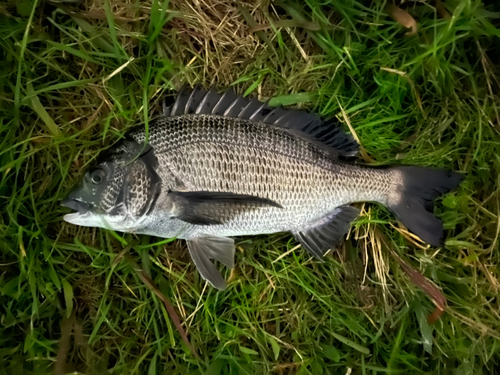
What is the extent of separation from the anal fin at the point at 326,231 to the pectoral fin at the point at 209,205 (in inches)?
11.5

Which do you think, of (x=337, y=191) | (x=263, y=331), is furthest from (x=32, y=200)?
(x=337, y=191)

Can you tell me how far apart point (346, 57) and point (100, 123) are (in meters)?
1.37

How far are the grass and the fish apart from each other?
0.14 meters

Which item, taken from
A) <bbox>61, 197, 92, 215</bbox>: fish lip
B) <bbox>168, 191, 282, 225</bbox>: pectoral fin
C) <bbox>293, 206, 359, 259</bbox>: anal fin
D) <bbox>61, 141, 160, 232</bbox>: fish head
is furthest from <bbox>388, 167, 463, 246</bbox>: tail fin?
<bbox>61, 197, 92, 215</bbox>: fish lip

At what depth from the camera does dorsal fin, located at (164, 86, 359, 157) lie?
6.83 ft

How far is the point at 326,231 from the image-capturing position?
86.1 inches

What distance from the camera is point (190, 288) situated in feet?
7.29

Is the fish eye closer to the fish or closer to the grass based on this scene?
the fish

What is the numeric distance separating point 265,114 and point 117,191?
842 mm

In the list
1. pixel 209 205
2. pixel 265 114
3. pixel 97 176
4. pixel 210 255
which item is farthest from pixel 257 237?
pixel 97 176

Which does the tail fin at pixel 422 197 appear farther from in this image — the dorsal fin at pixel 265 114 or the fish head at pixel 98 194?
the fish head at pixel 98 194

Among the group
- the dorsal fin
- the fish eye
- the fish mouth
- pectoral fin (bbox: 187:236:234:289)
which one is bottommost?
pectoral fin (bbox: 187:236:234:289)

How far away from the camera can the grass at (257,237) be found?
6.86ft

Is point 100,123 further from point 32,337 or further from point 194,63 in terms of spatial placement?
point 32,337
